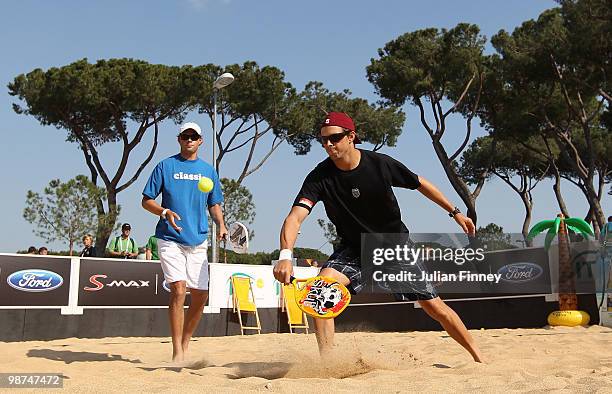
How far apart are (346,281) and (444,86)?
22.9 meters

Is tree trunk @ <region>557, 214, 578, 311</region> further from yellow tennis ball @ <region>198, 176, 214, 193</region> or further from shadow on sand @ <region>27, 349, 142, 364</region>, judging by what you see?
shadow on sand @ <region>27, 349, 142, 364</region>

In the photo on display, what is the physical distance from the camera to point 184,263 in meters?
4.99

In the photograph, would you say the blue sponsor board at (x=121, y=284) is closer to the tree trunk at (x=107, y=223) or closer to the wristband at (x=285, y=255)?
the wristband at (x=285, y=255)

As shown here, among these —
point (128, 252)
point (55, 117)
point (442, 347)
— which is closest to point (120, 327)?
point (128, 252)

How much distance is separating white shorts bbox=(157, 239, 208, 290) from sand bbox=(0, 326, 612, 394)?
0.64 metres

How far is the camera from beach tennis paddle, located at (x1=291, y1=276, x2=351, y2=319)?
3.72 meters

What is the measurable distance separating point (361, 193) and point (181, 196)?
1.74 meters

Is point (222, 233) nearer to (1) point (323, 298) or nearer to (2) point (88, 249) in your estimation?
(1) point (323, 298)

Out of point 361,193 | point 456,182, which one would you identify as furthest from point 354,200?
point 456,182

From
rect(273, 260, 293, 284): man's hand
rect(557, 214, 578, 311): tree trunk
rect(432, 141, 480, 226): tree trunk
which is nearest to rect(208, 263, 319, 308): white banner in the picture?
rect(557, 214, 578, 311): tree trunk

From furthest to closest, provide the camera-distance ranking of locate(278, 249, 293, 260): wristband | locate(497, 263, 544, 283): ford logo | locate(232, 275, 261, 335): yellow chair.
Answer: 1. locate(232, 275, 261, 335): yellow chair
2. locate(497, 263, 544, 283): ford logo
3. locate(278, 249, 293, 260): wristband

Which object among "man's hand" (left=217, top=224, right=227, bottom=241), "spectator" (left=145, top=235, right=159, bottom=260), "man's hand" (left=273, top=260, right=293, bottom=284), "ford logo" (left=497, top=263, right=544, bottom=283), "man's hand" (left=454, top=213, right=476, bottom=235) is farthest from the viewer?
"spectator" (left=145, top=235, right=159, bottom=260)

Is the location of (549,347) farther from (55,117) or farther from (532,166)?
(532,166)

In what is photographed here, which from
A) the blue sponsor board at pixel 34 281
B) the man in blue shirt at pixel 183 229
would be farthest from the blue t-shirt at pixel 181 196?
the blue sponsor board at pixel 34 281
